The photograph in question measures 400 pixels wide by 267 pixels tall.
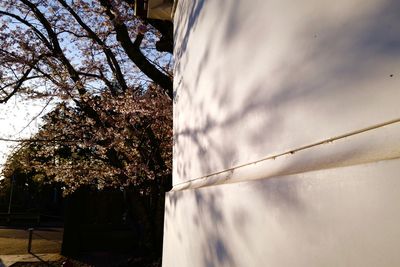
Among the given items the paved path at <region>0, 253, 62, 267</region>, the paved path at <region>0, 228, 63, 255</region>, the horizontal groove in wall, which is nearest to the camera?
the horizontal groove in wall

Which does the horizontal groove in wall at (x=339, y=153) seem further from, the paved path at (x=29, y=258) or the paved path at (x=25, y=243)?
the paved path at (x=25, y=243)

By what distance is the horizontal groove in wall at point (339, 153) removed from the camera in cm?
83

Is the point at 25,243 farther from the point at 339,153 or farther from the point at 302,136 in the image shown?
the point at 339,153

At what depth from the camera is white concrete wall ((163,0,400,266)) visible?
832mm

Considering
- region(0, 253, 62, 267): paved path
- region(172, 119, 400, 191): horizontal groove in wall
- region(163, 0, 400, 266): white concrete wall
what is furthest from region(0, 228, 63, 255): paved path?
region(172, 119, 400, 191): horizontal groove in wall

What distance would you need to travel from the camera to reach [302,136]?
121cm

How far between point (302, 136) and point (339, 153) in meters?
0.22

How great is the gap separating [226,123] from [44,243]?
49.3ft

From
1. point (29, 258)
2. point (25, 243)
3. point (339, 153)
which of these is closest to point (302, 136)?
point (339, 153)

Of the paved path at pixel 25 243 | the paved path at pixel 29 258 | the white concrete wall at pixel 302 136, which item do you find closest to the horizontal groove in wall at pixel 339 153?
the white concrete wall at pixel 302 136

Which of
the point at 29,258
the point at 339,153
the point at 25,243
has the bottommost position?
the point at 29,258

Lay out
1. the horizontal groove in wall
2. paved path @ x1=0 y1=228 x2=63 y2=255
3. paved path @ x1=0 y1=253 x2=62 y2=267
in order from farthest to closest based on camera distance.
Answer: paved path @ x1=0 y1=228 x2=63 y2=255 < paved path @ x1=0 y1=253 x2=62 y2=267 < the horizontal groove in wall

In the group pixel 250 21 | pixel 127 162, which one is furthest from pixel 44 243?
pixel 250 21

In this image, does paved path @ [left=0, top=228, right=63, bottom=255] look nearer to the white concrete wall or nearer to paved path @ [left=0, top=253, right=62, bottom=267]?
paved path @ [left=0, top=253, right=62, bottom=267]
